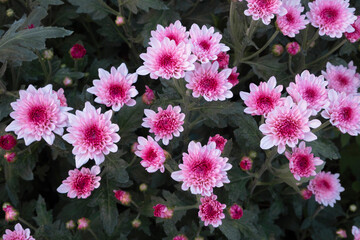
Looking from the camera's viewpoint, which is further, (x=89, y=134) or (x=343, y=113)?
(x=343, y=113)

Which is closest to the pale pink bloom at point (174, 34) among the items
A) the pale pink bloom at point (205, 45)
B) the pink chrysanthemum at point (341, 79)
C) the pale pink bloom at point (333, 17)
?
the pale pink bloom at point (205, 45)

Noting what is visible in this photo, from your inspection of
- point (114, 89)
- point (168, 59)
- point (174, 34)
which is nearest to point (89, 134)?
point (114, 89)

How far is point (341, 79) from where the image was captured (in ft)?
6.70

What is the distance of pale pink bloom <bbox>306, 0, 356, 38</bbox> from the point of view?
190 cm

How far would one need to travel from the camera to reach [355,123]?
158 centimetres

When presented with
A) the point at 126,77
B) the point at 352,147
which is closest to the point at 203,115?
the point at 126,77

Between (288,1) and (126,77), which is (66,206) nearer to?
(126,77)

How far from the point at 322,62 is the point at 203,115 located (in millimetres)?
1007

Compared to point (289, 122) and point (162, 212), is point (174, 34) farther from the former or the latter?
point (162, 212)

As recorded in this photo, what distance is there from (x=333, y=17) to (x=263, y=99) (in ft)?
2.39

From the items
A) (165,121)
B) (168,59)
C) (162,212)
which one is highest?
(168,59)

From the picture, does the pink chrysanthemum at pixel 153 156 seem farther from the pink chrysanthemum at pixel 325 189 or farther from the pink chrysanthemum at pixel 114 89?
the pink chrysanthemum at pixel 325 189

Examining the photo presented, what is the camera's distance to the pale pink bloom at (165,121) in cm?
155

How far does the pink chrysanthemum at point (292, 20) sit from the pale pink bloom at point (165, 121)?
749 millimetres
